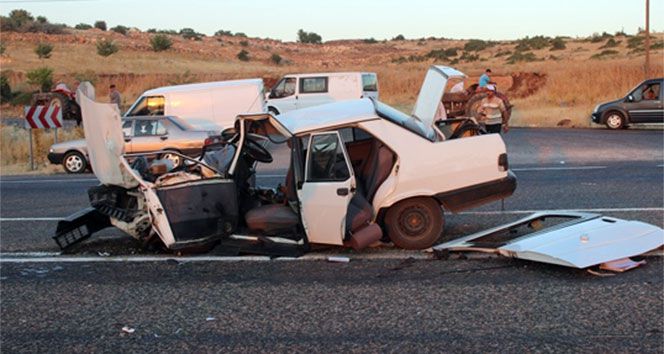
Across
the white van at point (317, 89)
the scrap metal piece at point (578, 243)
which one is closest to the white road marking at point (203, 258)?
the scrap metal piece at point (578, 243)

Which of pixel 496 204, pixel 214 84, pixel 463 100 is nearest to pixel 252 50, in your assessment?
pixel 463 100

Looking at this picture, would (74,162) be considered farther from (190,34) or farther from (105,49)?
(190,34)

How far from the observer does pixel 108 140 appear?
8008 mm

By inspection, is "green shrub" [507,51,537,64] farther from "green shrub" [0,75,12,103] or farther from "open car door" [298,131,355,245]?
"open car door" [298,131,355,245]

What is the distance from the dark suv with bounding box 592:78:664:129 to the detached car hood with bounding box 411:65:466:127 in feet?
64.0

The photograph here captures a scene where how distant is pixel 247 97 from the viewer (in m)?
20.5

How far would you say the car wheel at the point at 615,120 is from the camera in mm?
26766

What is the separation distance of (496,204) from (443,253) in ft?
12.7

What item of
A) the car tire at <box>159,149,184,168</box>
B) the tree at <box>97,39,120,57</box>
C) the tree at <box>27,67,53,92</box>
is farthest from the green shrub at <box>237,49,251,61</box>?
the car tire at <box>159,149,184,168</box>

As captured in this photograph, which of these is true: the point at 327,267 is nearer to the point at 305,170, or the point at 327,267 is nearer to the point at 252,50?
the point at 305,170

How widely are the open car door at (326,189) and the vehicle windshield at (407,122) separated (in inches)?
27.2

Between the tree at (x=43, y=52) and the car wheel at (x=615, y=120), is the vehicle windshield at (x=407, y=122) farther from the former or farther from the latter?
the tree at (x=43, y=52)

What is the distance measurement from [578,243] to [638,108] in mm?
21087

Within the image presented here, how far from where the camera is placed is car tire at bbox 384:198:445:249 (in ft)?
26.7
